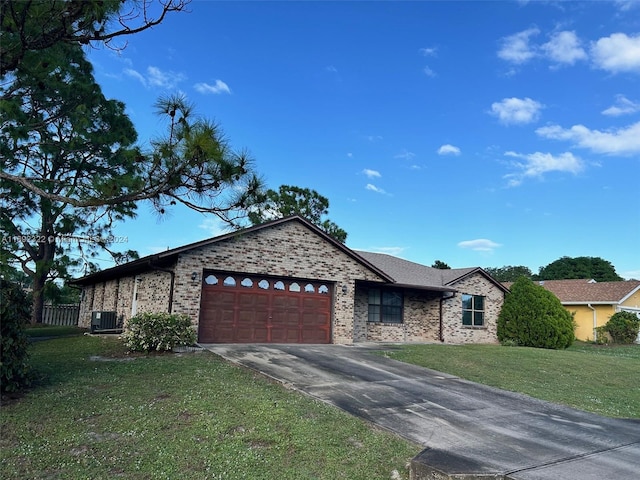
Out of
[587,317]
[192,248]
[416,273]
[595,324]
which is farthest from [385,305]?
[587,317]

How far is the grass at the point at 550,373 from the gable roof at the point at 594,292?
13071mm

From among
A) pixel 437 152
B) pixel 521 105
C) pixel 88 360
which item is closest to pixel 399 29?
pixel 521 105

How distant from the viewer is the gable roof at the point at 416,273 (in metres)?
21.4

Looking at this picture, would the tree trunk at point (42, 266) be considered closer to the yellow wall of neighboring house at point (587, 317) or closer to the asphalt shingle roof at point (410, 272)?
the asphalt shingle roof at point (410, 272)

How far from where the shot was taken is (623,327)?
90.9ft

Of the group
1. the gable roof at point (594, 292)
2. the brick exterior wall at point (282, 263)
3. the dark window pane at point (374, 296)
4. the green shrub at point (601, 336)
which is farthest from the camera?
Result: the gable roof at point (594, 292)

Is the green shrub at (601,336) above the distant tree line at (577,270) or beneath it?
beneath

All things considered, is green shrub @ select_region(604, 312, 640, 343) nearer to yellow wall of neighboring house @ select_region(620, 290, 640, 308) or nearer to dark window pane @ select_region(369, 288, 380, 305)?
yellow wall of neighboring house @ select_region(620, 290, 640, 308)

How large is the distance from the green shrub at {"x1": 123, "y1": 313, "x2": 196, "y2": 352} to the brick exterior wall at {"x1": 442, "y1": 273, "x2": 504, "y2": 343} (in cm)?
1340

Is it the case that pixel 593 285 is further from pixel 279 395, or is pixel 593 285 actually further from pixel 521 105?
pixel 279 395

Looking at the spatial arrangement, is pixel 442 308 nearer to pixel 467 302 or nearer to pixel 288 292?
pixel 467 302

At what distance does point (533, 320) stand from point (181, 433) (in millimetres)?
20247

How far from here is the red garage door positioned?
14883mm

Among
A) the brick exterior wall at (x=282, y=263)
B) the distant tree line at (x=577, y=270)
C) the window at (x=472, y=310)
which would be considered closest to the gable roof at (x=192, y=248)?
the brick exterior wall at (x=282, y=263)
